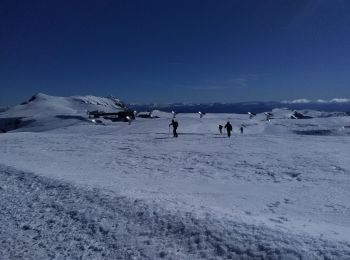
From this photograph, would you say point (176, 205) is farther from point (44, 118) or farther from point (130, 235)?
point (44, 118)

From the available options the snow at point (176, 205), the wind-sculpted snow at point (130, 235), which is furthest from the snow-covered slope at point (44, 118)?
the wind-sculpted snow at point (130, 235)

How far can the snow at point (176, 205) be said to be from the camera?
8.45 m

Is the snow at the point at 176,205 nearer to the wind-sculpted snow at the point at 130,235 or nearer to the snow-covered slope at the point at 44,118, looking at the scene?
the wind-sculpted snow at the point at 130,235

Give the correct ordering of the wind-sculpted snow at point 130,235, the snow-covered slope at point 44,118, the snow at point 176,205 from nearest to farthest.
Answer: the wind-sculpted snow at point 130,235
the snow at point 176,205
the snow-covered slope at point 44,118

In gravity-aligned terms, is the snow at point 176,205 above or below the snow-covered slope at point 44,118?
above

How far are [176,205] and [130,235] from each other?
7.10 ft

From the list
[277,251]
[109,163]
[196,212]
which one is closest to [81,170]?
[109,163]

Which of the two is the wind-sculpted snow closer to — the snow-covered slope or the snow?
the snow

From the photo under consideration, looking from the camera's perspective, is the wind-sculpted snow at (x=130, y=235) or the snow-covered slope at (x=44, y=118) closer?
the wind-sculpted snow at (x=130, y=235)

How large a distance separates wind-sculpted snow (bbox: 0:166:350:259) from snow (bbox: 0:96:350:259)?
23 millimetres

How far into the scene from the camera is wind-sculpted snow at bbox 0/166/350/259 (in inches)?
320

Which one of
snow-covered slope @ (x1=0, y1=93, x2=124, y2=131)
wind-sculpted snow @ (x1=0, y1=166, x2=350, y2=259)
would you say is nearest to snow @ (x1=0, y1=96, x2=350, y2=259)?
wind-sculpted snow @ (x1=0, y1=166, x2=350, y2=259)

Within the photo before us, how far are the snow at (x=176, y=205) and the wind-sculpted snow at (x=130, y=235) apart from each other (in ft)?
0.08

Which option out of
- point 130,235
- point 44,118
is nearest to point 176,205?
point 130,235
